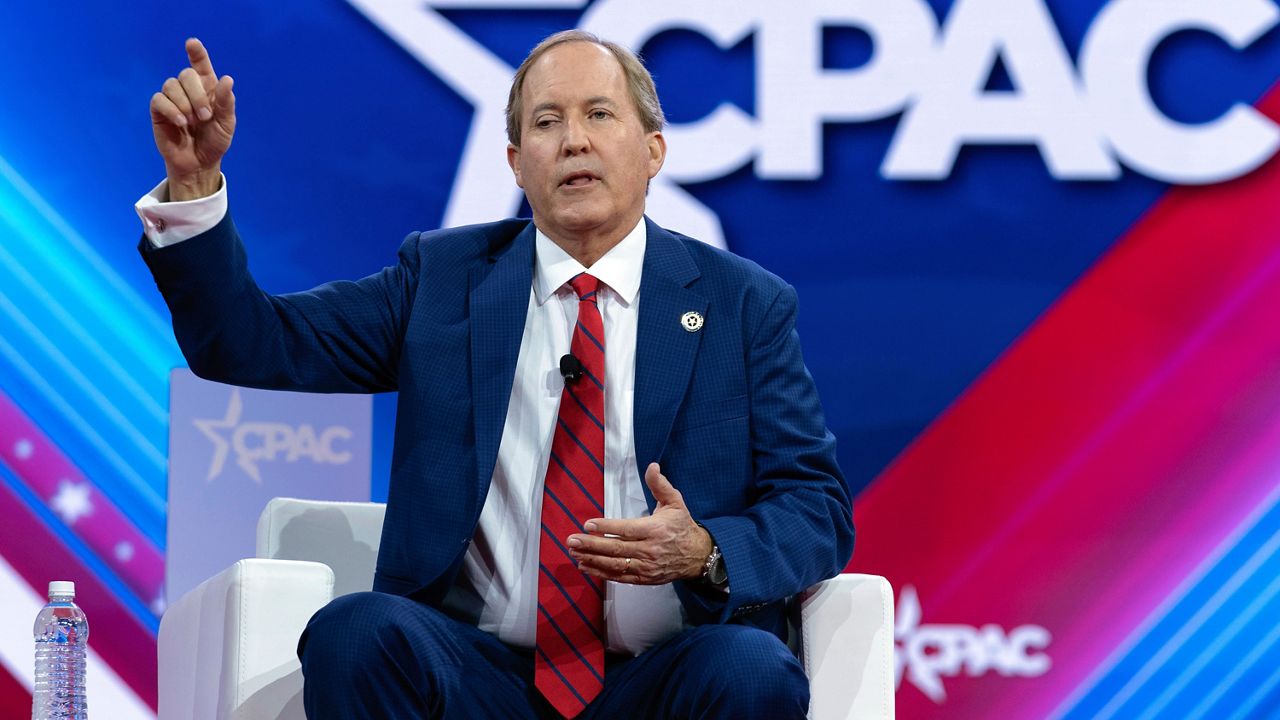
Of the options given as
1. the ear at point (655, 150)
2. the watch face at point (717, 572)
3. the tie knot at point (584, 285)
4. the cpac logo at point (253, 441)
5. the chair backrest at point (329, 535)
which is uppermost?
the ear at point (655, 150)

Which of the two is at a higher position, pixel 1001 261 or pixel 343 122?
pixel 1001 261

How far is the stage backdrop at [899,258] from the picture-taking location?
3.68 m

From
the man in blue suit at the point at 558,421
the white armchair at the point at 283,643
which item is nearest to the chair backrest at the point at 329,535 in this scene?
the white armchair at the point at 283,643

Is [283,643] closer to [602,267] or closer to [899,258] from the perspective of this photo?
[602,267]

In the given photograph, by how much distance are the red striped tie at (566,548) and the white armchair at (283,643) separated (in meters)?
0.30

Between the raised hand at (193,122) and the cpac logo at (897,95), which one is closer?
the raised hand at (193,122)

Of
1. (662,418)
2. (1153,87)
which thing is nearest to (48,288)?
(662,418)

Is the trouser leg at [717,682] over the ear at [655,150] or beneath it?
beneath

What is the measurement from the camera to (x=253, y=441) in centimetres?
362

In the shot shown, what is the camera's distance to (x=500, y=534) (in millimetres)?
2162

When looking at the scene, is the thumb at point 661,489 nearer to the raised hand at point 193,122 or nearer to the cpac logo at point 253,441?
the raised hand at point 193,122

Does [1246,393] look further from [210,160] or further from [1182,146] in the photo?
[210,160]

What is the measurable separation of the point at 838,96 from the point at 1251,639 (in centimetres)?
168

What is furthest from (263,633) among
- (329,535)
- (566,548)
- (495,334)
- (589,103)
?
(589,103)
